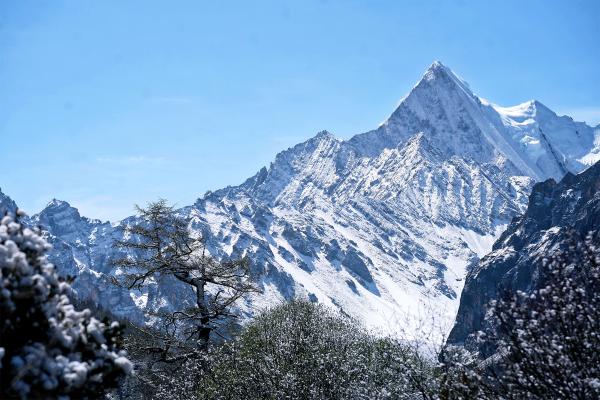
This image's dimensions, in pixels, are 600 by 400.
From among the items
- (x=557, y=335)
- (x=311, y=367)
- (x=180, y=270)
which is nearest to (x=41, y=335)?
(x=557, y=335)

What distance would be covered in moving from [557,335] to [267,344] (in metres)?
15.3

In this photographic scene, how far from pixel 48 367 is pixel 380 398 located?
59.3ft

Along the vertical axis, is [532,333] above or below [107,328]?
below

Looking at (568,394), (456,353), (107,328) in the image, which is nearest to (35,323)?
(107,328)

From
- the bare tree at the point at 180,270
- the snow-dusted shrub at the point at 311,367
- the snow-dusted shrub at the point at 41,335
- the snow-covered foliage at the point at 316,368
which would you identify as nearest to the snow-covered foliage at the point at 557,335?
the snow-covered foliage at the point at 316,368

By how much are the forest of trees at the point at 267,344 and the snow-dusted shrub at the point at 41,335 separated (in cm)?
2

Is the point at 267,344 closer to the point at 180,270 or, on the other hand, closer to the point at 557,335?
the point at 180,270

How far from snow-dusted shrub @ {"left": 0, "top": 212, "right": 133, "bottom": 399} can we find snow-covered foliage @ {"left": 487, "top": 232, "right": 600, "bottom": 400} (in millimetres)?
10221

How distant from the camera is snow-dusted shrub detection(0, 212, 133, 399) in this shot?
7.60 m

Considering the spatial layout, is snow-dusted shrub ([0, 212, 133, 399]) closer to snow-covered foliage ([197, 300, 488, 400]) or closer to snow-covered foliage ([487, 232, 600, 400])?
snow-covered foliage ([487, 232, 600, 400])

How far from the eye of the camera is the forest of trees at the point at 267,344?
26.0 ft

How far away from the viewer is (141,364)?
3056cm

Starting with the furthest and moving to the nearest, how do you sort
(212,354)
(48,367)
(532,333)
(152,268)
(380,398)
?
1. (152,268)
2. (212,354)
3. (380,398)
4. (532,333)
5. (48,367)

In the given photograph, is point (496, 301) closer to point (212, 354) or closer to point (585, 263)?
point (585, 263)
